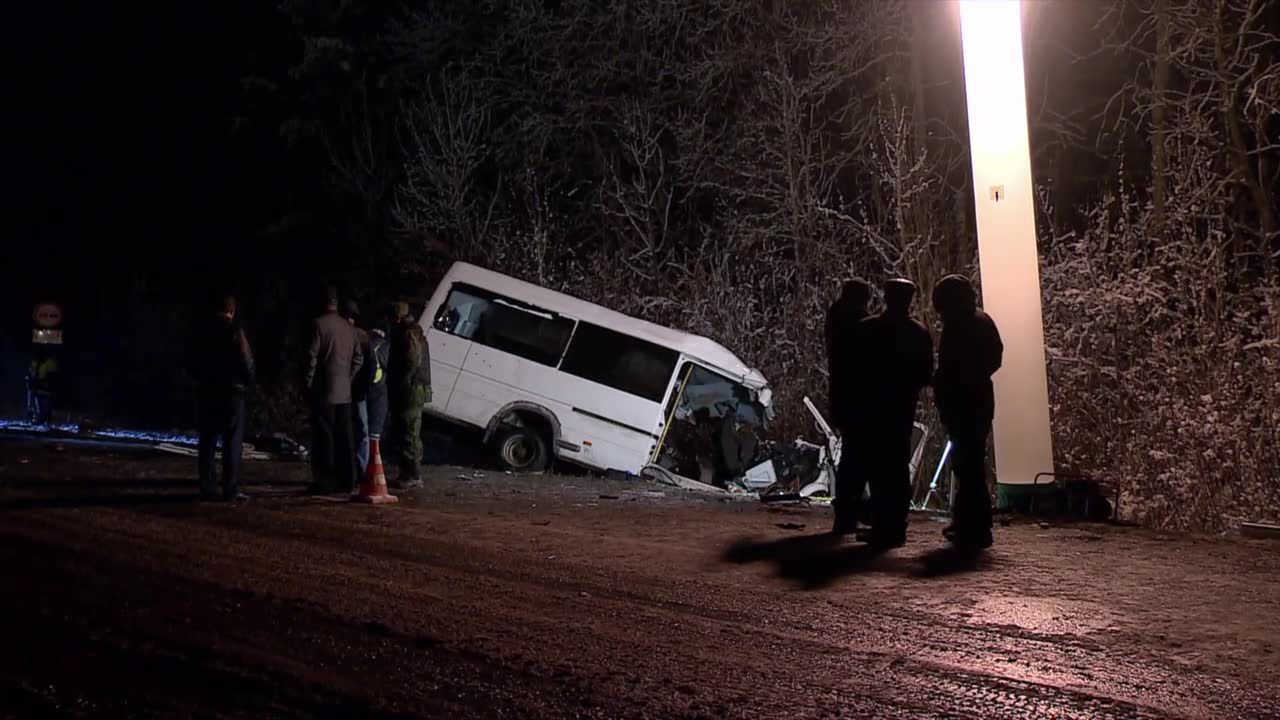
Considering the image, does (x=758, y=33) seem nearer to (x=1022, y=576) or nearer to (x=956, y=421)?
(x=956, y=421)

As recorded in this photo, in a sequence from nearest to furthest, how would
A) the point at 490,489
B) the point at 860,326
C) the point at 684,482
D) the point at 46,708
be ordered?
the point at 46,708 < the point at 860,326 < the point at 490,489 < the point at 684,482

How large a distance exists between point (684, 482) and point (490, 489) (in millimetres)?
3786

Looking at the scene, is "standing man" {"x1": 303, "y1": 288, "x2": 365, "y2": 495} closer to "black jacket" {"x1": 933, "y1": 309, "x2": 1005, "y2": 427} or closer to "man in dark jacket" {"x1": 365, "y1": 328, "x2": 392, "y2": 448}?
"man in dark jacket" {"x1": 365, "y1": 328, "x2": 392, "y2": 448}

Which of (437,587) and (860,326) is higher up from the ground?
(860,326)

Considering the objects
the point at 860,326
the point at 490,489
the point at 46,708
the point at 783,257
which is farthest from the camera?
the point at 783,257

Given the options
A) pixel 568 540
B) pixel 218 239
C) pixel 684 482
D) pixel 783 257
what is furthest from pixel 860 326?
pixel 218 239

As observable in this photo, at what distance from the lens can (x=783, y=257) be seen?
74.5ft

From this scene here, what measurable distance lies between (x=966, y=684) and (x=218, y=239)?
126ft

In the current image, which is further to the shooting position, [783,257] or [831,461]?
[783,257]

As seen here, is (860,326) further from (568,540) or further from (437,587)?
(437,587)

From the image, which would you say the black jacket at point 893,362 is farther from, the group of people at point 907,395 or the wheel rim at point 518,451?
the wheel rim at point 518,451

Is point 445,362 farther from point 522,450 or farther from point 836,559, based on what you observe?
point 836,559

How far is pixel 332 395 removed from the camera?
12.3 metres

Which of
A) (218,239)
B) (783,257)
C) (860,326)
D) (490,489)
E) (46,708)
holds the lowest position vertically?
(46,708)
